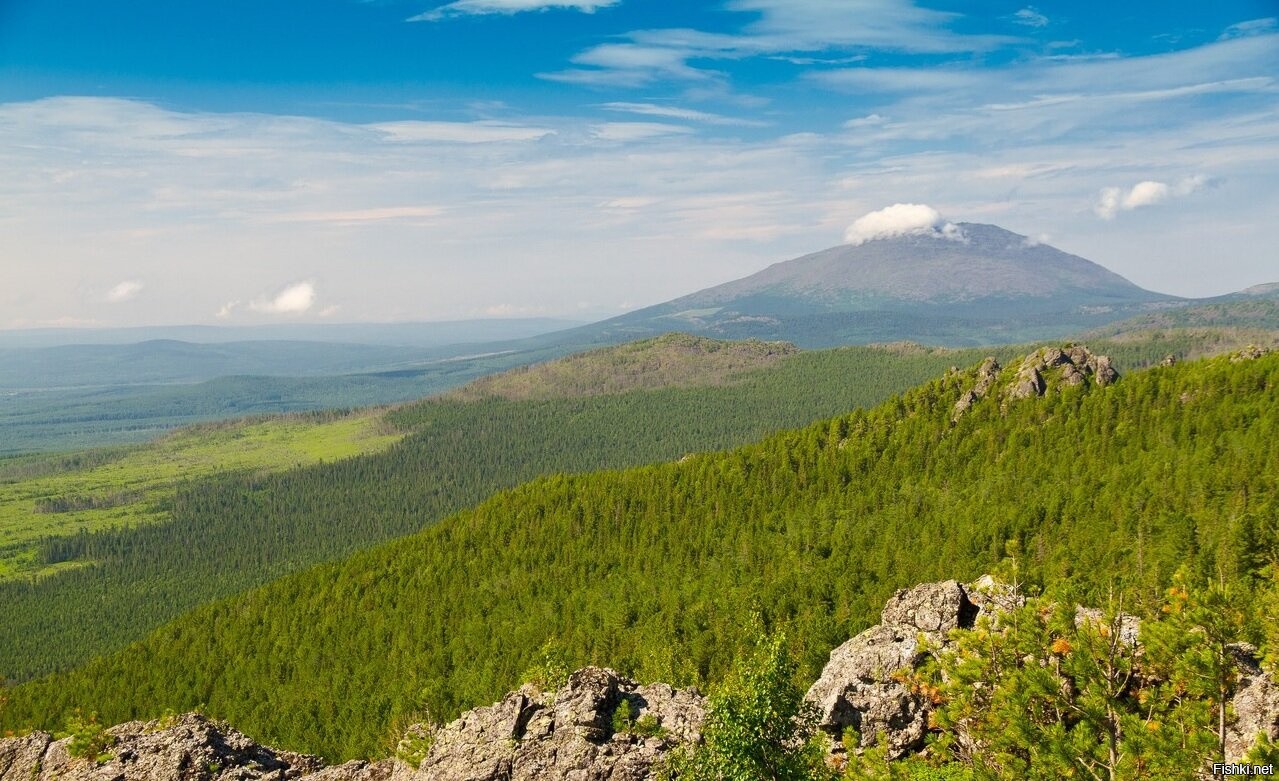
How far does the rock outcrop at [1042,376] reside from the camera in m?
156

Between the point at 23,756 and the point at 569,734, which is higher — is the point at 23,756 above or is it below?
below

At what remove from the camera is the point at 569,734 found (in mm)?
32688

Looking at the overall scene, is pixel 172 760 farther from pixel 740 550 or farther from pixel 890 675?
pixel 740 550

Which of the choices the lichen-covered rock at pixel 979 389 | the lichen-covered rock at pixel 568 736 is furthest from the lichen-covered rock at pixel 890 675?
the lichen-covered rock at pixel 979 389

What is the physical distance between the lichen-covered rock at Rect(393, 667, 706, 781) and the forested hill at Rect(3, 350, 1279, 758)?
1565 inches

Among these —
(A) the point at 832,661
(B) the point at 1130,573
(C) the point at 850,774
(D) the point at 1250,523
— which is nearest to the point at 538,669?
(A) the point at 832,661

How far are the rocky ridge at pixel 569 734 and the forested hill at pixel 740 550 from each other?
118 feet

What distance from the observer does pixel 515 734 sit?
1366 inches

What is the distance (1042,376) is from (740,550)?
87908 millimetres

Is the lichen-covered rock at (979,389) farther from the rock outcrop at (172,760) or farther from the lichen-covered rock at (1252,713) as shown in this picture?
the rock outcrop at (172,760)

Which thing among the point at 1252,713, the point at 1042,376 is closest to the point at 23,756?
the point at 1252,713

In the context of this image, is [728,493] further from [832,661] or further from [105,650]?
[105,650]

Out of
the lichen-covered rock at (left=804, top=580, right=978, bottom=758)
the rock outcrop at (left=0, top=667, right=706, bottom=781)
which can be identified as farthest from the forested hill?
the rock outcrop at (left=0, top=667, right=706, bottom=781)

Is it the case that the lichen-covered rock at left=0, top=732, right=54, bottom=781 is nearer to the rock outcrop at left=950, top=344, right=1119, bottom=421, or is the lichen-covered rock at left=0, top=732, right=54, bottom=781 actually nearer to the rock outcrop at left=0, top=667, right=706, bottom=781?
→ the rock outcrop at left=0, top=667, right=706, bottom=781
